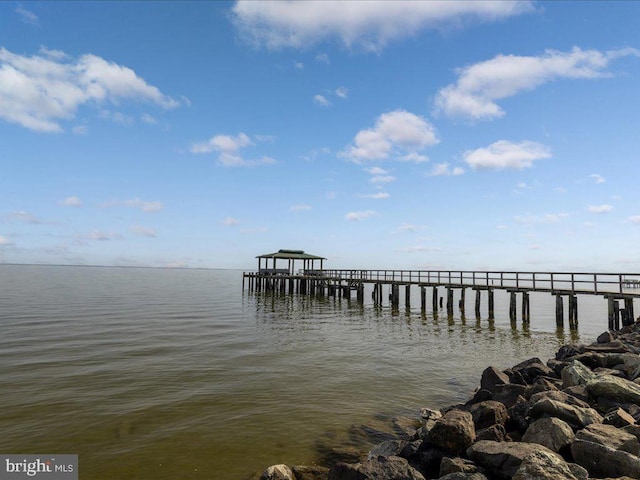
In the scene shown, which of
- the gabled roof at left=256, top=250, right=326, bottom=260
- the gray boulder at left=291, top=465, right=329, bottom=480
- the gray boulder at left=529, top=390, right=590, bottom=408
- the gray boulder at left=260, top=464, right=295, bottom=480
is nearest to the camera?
the gray boulder at left=260, top=464, right=295, bottom=480

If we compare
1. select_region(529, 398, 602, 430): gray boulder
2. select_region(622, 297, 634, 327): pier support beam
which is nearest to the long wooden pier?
select_region(622, 297, 634, 327): pier support beam

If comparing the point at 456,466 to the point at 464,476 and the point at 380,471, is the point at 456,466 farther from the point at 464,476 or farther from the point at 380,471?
the point at 380,471

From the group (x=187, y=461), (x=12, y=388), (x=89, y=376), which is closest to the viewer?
(x=187, y=461)

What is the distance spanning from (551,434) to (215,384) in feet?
26.0

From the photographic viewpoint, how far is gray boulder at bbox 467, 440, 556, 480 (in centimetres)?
421

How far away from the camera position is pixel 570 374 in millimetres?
7750

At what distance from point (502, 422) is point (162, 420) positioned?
6.09m

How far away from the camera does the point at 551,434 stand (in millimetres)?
4754

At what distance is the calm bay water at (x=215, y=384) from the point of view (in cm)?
659

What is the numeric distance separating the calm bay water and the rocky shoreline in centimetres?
180

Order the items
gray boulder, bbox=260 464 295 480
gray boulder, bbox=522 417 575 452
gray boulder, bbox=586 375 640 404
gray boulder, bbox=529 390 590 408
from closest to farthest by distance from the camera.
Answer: gray boulder, bbox=522 417 575 452 → gray boulder, bbox=260 464 295 480 → gray boulder, bbox=529 390 590 408 → gray boulder, bbox=586 375 640 404

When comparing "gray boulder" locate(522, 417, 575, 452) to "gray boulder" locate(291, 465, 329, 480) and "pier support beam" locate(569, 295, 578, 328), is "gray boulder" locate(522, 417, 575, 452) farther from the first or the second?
"pier support beam" locate(569, 295, 578, 328)

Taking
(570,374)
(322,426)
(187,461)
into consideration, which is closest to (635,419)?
(570,374)

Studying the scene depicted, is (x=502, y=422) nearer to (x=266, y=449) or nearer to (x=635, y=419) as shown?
(x=635, y=419)
